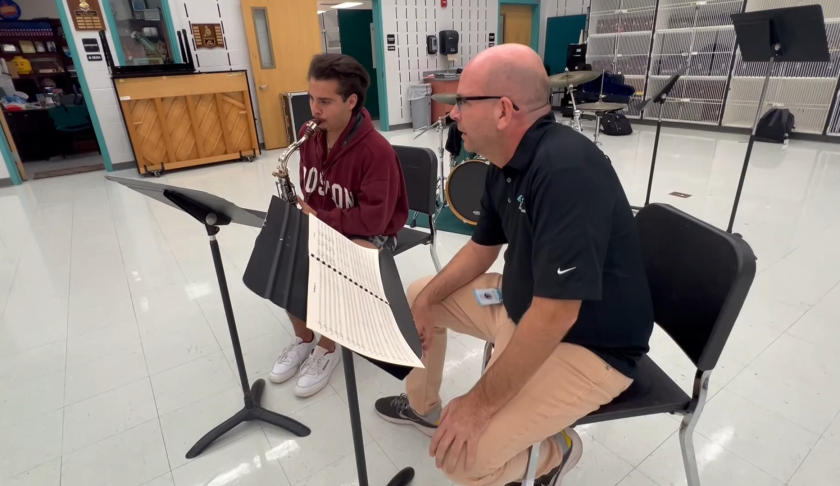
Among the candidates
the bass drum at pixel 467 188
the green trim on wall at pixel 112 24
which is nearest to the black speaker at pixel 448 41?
the green trim on wall at pixel 112 24

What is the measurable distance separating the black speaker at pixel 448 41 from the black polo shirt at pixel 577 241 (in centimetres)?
755

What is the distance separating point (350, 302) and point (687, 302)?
0.81 meters

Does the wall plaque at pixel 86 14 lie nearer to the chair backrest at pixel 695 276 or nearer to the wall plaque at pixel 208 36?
the wall plaque at pixel 208 36

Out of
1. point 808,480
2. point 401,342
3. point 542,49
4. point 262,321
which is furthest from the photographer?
point 542,49

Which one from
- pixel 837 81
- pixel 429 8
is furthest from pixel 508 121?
pixel 429 8

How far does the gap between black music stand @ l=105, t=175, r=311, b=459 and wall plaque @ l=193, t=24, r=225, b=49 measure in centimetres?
551

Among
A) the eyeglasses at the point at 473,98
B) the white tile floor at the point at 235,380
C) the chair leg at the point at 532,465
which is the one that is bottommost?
the white tile floor at the point at 235,380

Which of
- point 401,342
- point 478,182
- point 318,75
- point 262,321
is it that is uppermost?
point 318,75

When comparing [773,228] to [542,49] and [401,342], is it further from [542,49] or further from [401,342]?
[542,49]

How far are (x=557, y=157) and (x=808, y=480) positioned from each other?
51.5 inches

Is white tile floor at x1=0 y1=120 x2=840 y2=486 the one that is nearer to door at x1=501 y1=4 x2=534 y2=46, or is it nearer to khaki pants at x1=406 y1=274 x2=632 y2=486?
khaki pants at x1=406 y1=274 x2=632 y2=486

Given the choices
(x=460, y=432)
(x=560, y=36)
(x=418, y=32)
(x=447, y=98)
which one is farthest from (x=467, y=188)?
(x=560, y=36)

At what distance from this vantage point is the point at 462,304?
1.35m

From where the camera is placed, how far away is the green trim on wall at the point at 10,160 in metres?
4.93
